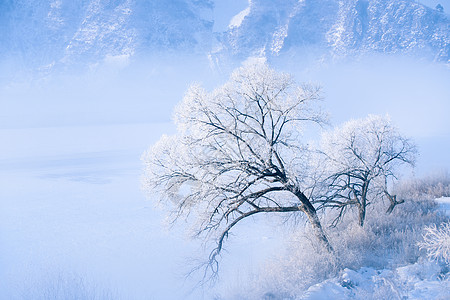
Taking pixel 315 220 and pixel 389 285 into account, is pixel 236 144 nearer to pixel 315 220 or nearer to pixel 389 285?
pixel 315 220

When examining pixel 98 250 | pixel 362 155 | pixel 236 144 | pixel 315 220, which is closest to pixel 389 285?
pixel 315 220

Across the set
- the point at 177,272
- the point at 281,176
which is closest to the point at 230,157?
the point at 281,176

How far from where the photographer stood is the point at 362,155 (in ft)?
38.0

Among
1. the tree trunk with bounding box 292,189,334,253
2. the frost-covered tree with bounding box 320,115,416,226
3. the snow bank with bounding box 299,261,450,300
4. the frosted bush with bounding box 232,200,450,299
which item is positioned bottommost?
the snow bank with bounding box 299,261,450,300

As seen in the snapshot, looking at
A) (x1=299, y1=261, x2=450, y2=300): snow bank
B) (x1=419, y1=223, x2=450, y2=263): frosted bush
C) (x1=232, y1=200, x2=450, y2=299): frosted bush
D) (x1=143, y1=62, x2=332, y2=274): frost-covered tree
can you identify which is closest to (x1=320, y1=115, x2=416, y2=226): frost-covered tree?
(x1=232, y1=200, x2=450, y2=299): frosted bush

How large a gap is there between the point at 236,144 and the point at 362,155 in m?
4.69

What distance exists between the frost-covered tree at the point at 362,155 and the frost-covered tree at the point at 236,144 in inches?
92.4

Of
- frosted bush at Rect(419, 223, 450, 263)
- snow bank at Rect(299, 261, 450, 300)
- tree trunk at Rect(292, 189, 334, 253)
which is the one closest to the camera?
frosted bush at Rect(419, 223, 450, 263)

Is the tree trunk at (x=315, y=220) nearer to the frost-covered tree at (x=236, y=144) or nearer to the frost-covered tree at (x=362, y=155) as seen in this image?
the frost-covered tree at (x=236, y=144)

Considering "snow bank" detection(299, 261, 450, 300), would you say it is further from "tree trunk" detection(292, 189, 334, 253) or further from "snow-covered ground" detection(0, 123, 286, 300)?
"snow-covered ground" detection(0, 123, 286, 300)

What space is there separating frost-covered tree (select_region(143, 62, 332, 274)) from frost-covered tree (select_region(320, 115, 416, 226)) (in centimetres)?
235

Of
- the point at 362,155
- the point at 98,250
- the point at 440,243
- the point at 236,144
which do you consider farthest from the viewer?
the point at 98,250

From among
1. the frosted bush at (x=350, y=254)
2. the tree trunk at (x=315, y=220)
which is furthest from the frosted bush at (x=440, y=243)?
the tree trunk at (x=315, y=220)

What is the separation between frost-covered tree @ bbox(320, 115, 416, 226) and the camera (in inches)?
444
